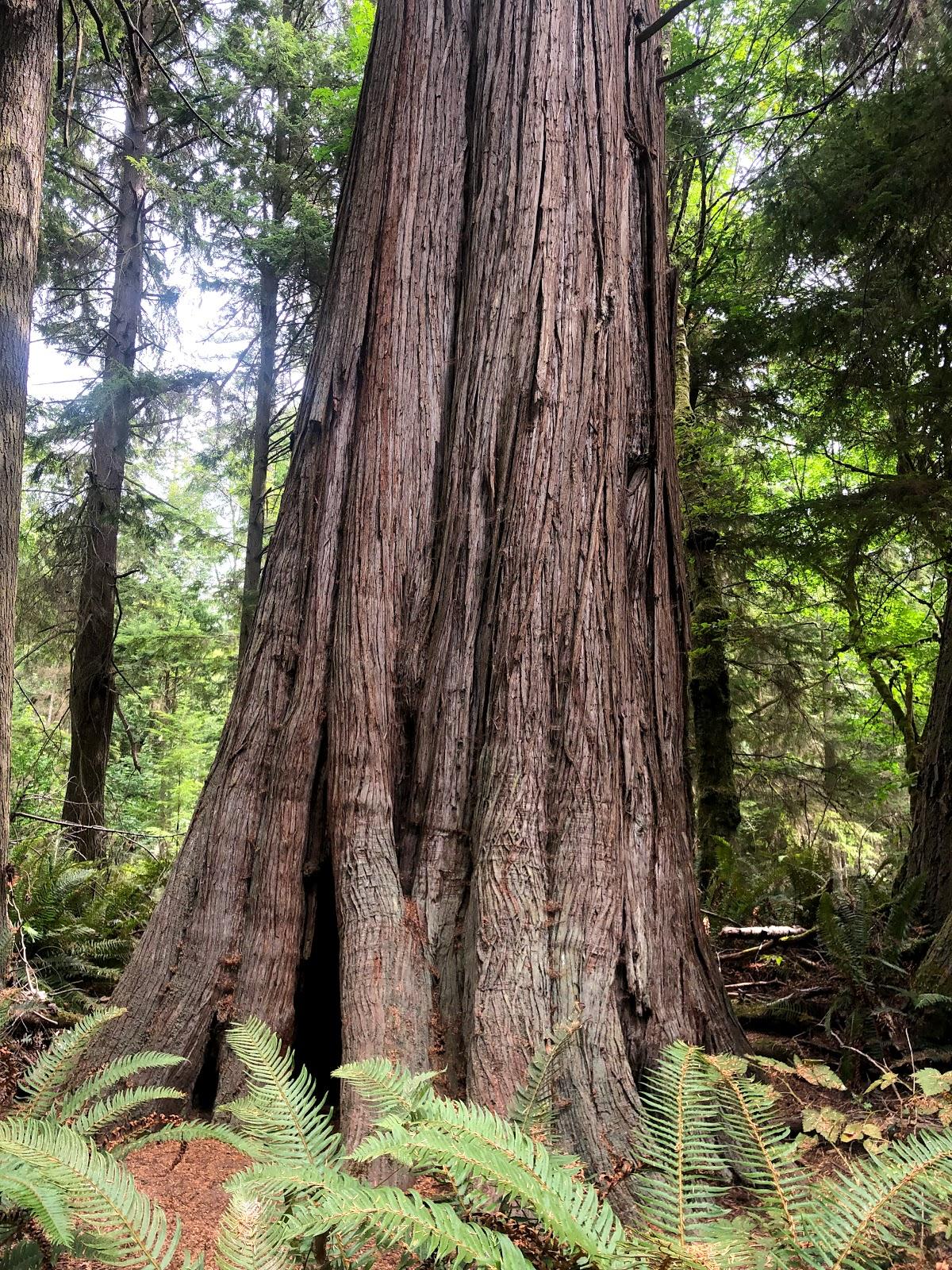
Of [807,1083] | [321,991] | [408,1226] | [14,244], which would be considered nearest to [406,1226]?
[408,1226]

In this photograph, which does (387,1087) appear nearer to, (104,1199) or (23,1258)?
(104,1199)

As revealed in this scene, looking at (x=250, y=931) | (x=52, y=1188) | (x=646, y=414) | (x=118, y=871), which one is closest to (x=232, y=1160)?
(x=250, y=931)

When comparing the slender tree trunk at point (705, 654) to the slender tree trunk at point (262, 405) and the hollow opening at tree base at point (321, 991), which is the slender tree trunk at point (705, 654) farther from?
the slender tree trunk at point (262, 405)

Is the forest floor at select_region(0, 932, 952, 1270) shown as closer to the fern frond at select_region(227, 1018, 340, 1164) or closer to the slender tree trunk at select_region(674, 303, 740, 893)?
the fern frond at select_region(227, 1018, 340, 1164)

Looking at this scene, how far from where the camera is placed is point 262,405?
1183 centimetres

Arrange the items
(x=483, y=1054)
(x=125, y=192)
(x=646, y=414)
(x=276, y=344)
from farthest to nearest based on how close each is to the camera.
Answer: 1. (x=276, y=344)
2. (x=125, y=192)
3. (x=646, y=414)
4. (x=483, y=1054)

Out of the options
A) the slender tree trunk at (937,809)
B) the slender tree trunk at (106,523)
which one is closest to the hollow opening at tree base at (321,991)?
the slender tree trunk at (937,809)

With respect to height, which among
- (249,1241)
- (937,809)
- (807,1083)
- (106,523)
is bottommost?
(807,1083)

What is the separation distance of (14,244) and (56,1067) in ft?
9.92

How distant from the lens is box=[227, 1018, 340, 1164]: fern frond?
1655 mm

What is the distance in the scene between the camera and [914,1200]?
1449mm

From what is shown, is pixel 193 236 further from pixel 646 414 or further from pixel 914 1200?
pixel 914 1200

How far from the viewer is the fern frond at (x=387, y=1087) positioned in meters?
1.69

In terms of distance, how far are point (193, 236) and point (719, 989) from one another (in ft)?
39.7
